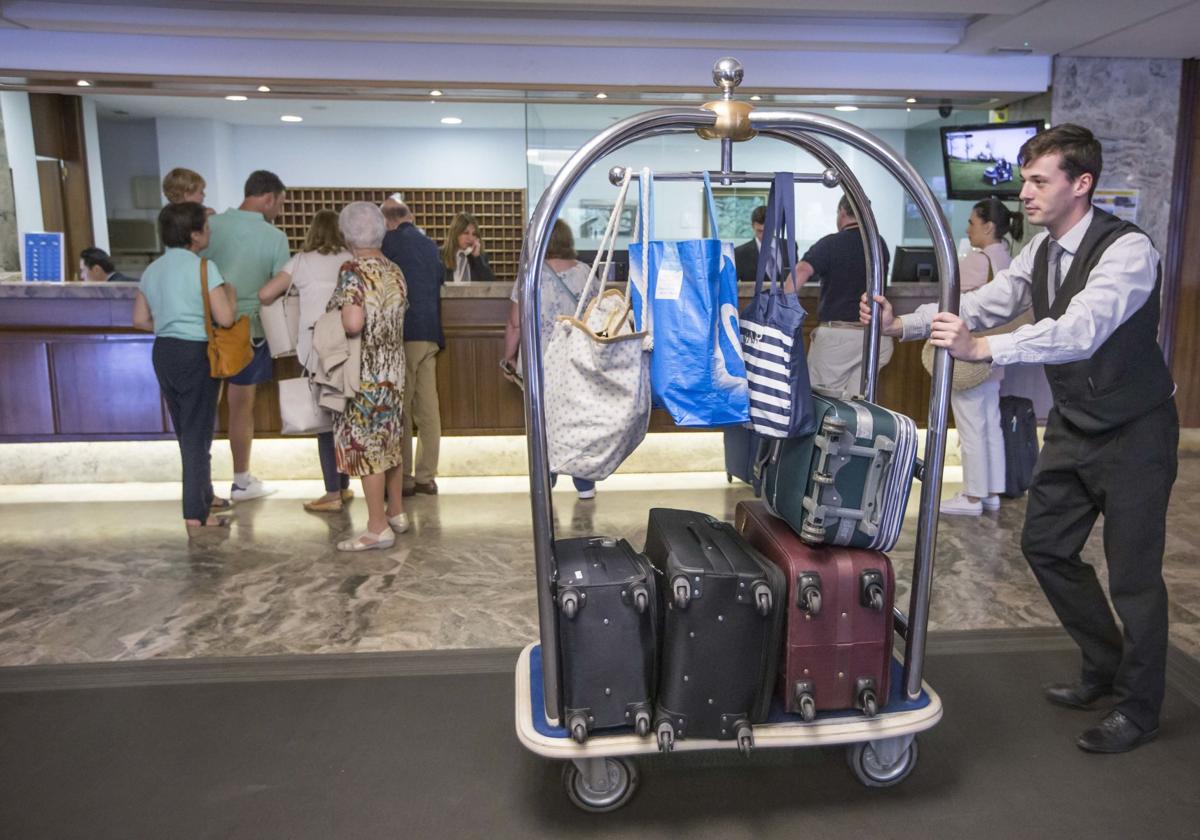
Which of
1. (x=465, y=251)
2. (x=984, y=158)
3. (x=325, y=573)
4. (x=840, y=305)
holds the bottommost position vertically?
(x=325, y=573)

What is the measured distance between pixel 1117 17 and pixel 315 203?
27.4 ft

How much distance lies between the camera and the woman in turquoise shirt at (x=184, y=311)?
152 inches

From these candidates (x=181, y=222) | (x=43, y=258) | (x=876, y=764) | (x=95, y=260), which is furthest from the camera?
(x=95, y=260)

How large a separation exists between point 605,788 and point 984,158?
17.2 ft

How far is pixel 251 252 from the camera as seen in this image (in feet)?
14.2

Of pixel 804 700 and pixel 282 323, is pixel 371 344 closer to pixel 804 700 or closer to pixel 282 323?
pixel 282 323

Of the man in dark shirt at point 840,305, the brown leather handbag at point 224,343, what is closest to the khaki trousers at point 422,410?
the brown leather handbag at point 224,343

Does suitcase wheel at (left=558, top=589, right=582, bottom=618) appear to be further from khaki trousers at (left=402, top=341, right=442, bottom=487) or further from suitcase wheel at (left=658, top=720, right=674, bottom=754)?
khaki trousers at (left=402, top=341, right=442, bottom=487)

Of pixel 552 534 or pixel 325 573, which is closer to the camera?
pixel 552 534

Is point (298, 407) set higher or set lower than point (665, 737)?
higher

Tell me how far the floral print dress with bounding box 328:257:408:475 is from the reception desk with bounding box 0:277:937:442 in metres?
1.29

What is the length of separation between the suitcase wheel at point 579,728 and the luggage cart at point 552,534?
0.04 m

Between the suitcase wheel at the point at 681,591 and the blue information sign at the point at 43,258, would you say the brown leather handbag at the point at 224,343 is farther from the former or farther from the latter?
the suitcase wheel at the point at 681,591

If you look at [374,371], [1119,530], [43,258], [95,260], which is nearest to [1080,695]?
[1119,530]
